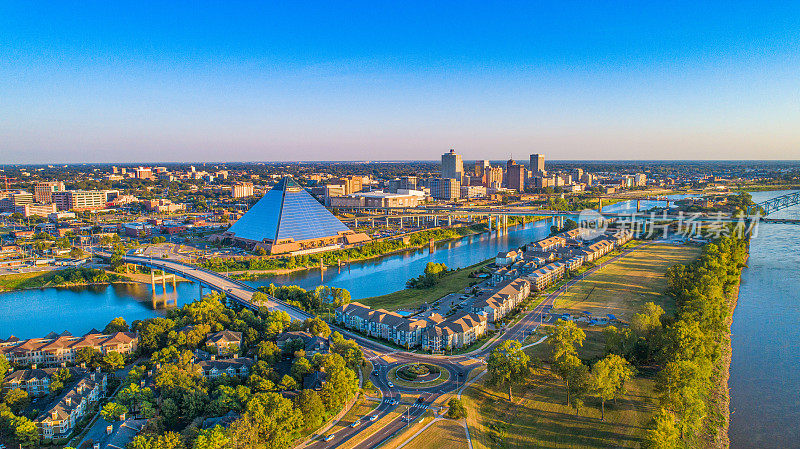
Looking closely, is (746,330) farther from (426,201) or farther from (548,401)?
(426,201)

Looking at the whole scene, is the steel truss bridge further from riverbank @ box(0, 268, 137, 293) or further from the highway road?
the highway road

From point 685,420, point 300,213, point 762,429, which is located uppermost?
point 300,213

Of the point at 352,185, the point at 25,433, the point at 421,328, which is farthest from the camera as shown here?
the point at 352,185

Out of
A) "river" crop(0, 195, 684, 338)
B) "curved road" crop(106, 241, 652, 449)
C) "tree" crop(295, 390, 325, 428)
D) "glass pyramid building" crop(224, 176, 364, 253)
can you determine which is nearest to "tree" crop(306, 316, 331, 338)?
"curved road" crop(106, 241, 652, 449)

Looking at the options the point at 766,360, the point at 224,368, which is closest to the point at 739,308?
the point at 766,360

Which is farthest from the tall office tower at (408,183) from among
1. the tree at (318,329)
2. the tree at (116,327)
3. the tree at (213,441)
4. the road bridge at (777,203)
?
the tree at (213,441)

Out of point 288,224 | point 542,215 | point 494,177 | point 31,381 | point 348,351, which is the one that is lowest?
point 31,381

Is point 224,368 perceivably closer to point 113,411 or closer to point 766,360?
point 113,411

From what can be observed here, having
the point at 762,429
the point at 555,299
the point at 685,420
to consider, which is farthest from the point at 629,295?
the point at 685,420
